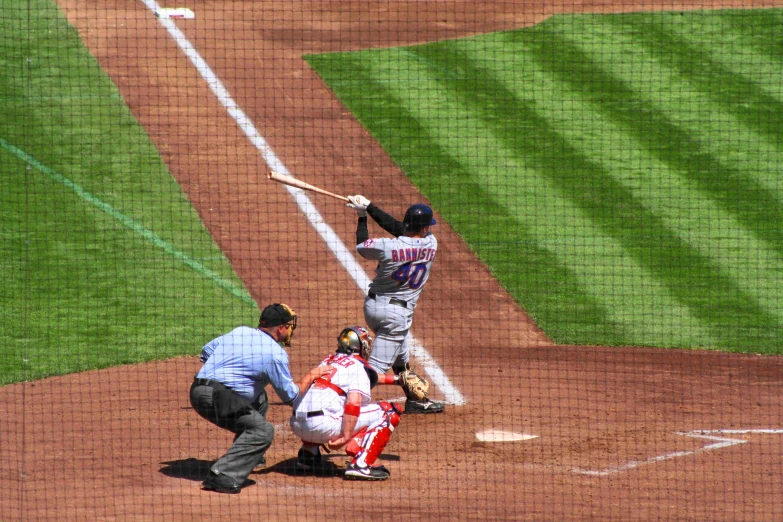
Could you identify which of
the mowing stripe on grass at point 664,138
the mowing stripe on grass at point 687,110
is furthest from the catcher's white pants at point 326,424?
the mowing stripe on grass at point 687,110

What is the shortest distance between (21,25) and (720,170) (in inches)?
446

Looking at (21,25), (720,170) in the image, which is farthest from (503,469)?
(21,25)

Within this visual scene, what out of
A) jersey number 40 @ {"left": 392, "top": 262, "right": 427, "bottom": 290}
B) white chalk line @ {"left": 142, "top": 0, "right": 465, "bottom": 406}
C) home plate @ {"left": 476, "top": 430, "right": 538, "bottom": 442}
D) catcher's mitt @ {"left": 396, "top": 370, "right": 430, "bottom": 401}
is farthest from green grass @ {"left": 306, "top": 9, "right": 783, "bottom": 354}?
catcher's mitt @ {"left": 396, "top": 370, "right": 430, "bottom": 401}

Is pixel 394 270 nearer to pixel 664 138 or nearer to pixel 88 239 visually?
pixel 88 239

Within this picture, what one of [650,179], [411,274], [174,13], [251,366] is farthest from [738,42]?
[251,366]

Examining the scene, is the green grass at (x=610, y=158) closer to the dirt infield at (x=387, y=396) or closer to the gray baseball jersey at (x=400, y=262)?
the dirt infield at (x=387, y=396)

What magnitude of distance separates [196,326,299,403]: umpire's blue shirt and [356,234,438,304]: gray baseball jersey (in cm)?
161

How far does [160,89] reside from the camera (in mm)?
16422

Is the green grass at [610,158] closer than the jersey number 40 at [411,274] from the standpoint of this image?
No

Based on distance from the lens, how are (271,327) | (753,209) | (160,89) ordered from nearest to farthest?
(271,327), (753,209), (160,89)

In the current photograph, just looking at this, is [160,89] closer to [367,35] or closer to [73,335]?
[367,35]

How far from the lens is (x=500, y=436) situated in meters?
9.02

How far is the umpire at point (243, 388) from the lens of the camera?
24.8ft

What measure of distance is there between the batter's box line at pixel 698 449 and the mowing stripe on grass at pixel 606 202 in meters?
2.74
